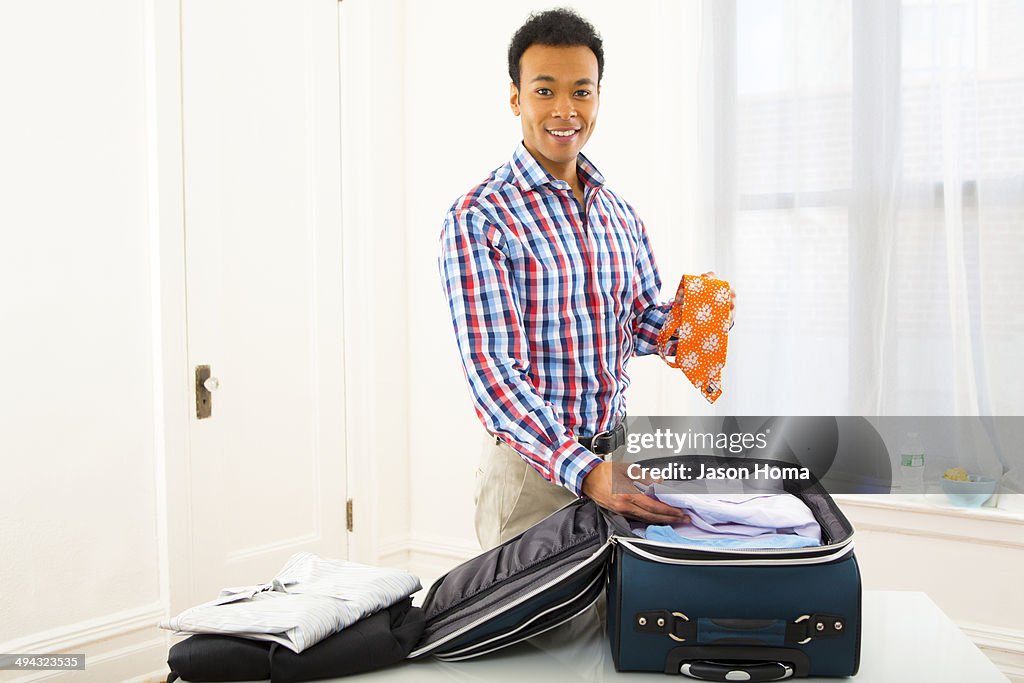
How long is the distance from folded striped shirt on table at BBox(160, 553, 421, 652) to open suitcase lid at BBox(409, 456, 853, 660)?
0.08 meters

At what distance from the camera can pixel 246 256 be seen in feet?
10.1

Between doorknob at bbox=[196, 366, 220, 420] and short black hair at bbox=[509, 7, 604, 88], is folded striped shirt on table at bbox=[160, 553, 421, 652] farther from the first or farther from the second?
doorknob at bbox=[196, 366, 220, 420]

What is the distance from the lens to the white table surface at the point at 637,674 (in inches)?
46.4

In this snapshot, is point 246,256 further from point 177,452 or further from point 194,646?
point 194,646

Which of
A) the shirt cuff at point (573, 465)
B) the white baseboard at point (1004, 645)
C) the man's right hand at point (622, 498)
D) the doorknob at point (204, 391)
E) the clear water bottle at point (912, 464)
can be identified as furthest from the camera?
the doorknob at point (204, 391)

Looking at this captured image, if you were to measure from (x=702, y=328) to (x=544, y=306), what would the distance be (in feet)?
1.16

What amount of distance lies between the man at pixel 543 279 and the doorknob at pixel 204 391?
1.40 metres

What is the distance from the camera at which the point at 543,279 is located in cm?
175

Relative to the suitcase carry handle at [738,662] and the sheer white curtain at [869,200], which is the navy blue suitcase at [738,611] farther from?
the sheer white curtain at [869,200]

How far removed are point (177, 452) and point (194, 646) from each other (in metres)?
1.83

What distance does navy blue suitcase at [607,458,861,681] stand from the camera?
3.77ft

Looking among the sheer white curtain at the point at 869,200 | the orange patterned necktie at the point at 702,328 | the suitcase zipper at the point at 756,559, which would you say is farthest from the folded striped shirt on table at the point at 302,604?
the sheer white curtain at the point at 869,200

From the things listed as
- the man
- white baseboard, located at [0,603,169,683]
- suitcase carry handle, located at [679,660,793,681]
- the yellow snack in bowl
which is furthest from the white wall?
the yellow snack in bowl

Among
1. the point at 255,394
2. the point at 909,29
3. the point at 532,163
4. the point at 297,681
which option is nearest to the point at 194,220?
the point at 255,394
